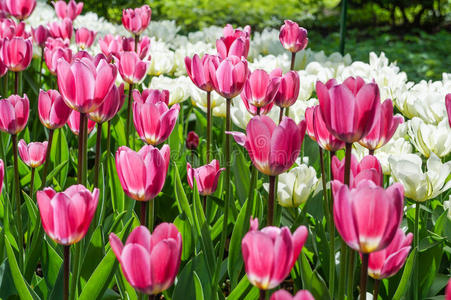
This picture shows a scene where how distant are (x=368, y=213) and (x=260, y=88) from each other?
694mm

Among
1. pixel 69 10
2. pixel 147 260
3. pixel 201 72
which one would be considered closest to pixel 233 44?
pixel 201 72

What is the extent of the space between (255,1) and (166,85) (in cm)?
783

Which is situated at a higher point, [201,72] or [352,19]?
[201,72]

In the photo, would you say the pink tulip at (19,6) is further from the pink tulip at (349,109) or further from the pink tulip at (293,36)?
the pink tulip at (349,109)

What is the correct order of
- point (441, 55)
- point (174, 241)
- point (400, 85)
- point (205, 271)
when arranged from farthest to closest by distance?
point (441, 55)
point (400, 85)
point (205, 271)
point (174, 241)

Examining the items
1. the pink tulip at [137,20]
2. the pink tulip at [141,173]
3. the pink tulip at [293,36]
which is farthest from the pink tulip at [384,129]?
the pink tulip at [137,20]

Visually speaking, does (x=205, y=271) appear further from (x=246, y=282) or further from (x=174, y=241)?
(x=174, y=241)

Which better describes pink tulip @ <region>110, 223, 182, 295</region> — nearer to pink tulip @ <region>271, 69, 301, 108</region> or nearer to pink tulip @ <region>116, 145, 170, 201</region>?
pink tulip @ <region>116, 145, 170, 201</region>

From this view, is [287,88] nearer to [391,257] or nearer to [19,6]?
[391,257]

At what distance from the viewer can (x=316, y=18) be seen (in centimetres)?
1027

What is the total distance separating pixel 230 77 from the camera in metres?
1.49

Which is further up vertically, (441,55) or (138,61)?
(138,61)

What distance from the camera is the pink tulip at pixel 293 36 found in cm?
204

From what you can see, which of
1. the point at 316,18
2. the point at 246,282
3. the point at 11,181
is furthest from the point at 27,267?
the point at 316,18
